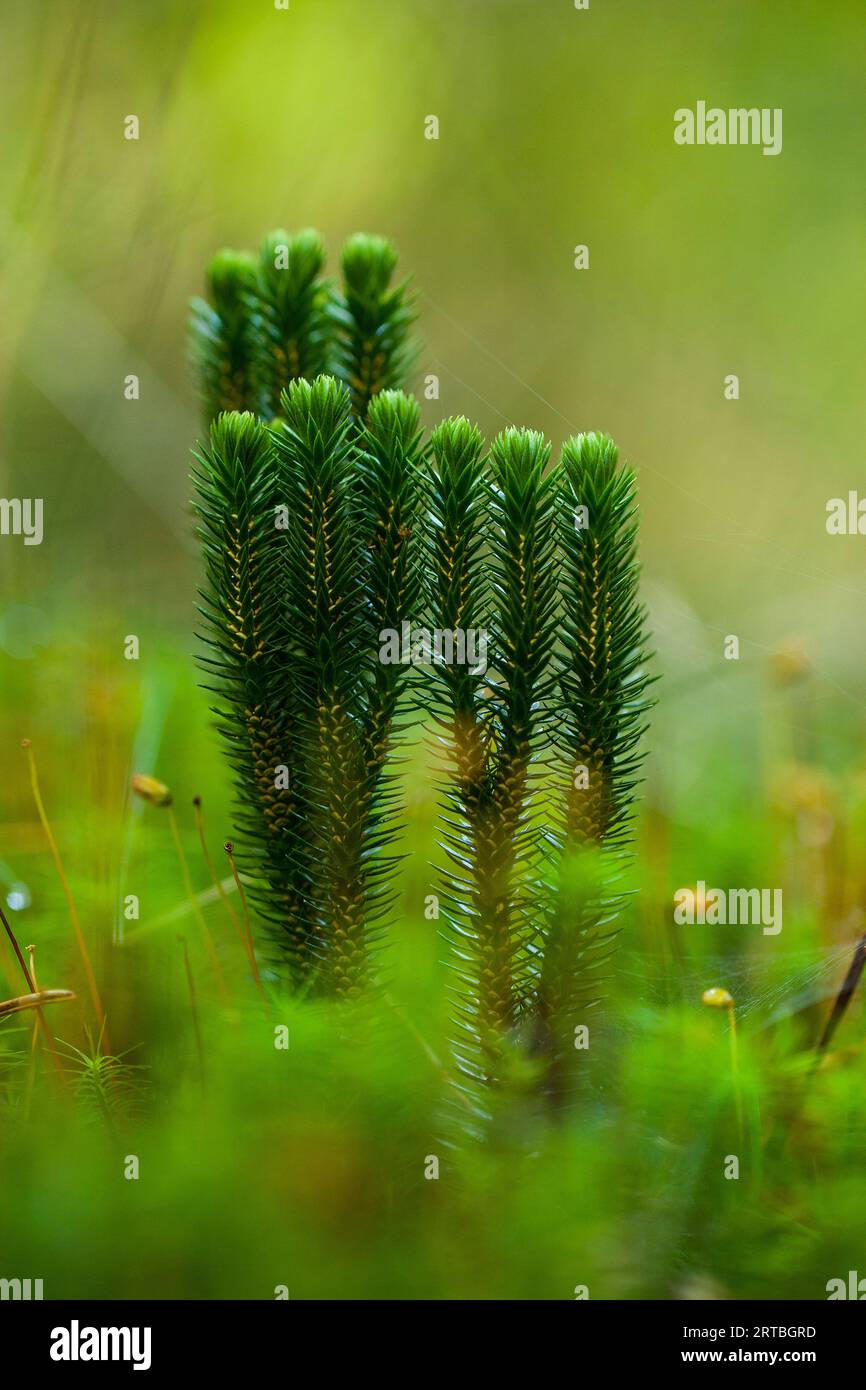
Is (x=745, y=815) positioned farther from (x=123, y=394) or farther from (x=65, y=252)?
(x=65, y=252)

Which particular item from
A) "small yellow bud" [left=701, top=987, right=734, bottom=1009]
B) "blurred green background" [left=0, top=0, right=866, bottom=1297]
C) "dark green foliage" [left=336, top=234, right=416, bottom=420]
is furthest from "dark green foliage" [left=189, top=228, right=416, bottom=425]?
"small yellow bud" [left=701, top=987, right=734, bottom=1009]

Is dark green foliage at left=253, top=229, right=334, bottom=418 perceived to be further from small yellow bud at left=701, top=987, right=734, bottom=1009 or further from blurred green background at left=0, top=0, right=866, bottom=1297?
small yellow bud at left=701, top=987, right=734, bottom=1009

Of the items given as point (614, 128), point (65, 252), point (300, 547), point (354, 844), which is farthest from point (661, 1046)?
point (614, 128)

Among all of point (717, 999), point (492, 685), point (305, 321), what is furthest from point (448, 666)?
point (305, 321)

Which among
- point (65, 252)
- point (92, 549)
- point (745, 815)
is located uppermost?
point (65, 252)

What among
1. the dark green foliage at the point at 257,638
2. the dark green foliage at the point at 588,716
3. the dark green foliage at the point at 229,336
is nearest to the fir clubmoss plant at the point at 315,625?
the dark green foliage at the point at 257,638

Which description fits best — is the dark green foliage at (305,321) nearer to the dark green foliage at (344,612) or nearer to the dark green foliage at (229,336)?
the dark green foliage at (229,336)

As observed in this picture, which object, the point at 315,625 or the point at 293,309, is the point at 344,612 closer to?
the point at 315,625
